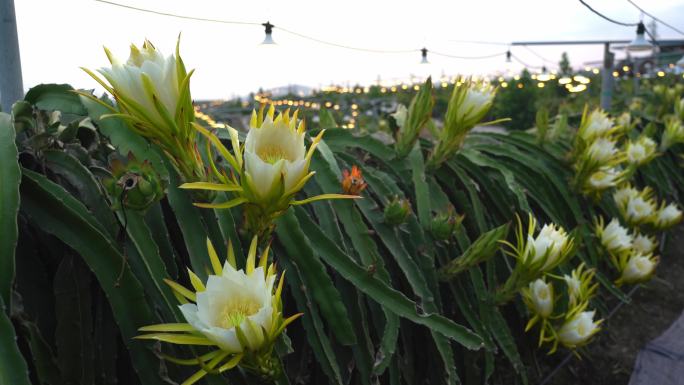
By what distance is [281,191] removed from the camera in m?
0.58

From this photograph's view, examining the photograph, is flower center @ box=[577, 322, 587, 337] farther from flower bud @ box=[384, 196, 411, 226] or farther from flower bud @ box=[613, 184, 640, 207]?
flower bud @ box=[613, 184, 640, 207]

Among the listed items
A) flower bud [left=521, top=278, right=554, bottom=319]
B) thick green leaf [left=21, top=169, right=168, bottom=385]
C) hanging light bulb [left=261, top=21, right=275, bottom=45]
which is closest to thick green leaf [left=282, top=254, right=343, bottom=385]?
thick green leaf [left=21, top=169, right=168, bottom=385]

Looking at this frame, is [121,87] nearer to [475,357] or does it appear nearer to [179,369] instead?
[179,369]

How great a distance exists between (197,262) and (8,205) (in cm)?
23

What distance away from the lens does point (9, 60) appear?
87 cm

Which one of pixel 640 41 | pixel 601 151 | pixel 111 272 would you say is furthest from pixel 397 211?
pixel 640 41

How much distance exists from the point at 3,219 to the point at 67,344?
0.17 meters

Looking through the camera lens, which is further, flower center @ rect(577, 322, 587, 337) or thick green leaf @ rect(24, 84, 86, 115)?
flower center @ rect(577, 322, 587, 337)

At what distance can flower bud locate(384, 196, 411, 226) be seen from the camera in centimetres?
100

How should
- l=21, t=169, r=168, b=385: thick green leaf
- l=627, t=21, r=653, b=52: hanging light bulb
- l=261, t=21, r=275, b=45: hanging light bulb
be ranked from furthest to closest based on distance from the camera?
l=627, t=21, r=653, b=52: hanging light bulb < l=261, t=21, r=275, b=45: hanging light bulb < l=21, t=169, r=168, b=385: thick green leaf

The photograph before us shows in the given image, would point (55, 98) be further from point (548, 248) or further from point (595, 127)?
point (595, 127)

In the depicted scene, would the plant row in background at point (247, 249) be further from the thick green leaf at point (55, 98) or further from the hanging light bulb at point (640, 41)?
the hanging light bulb at point (640, 41)

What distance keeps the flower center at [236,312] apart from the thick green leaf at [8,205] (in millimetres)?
223

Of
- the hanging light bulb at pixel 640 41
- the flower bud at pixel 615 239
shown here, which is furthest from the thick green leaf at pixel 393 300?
the hanging light bulb at pixel 640 41
